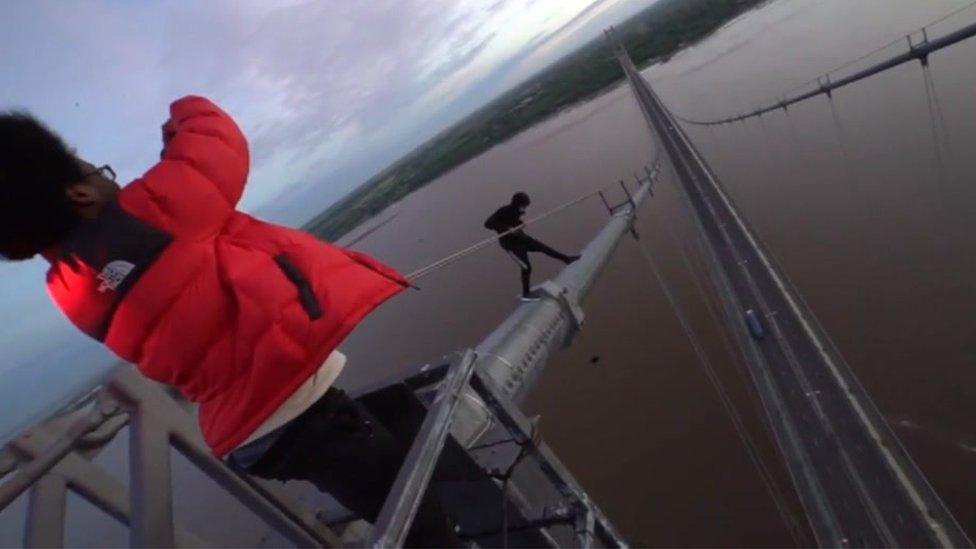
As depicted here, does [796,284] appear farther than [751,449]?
Answer: Yes

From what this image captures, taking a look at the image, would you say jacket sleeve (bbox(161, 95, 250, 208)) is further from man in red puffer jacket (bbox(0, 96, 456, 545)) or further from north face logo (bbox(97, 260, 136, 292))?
north face logo (bbox(97, 260, 136, 292))

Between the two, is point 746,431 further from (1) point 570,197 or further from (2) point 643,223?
(1) point 570,197

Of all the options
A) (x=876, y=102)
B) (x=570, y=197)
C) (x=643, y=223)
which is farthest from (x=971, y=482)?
(x=570, y=197)

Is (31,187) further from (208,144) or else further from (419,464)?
(419,464)

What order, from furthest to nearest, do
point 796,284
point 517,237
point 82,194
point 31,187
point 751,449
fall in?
point 796,284 < point 517,237 < point 751,449 < point 82,194 < point 31,187

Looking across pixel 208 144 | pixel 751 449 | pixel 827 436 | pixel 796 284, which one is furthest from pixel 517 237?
pixel 208 144

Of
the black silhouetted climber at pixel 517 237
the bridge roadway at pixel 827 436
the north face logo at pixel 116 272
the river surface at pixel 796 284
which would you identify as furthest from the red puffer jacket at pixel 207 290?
the river surface at pixel 796 284
